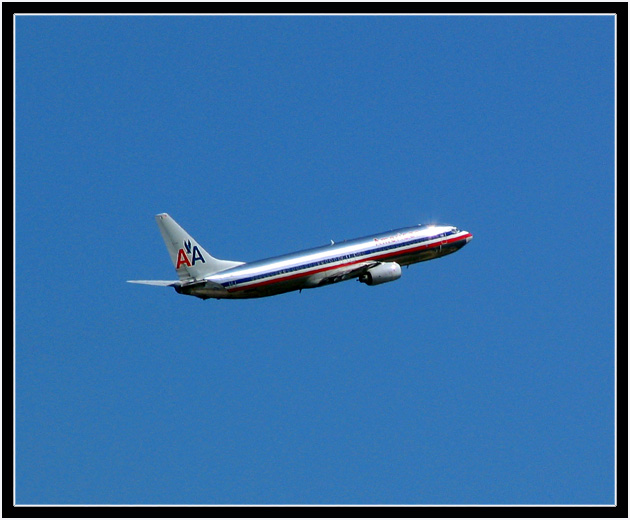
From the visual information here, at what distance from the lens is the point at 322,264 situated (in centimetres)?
11100

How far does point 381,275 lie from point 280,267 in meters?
9.76

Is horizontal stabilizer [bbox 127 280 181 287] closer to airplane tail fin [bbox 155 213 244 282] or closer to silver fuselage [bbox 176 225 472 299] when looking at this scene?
silver fuselage [bbox 176 225 472 299]

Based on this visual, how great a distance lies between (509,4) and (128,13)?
2629cm

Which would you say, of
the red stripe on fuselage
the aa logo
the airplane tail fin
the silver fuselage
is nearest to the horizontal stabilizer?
the silver fuselage

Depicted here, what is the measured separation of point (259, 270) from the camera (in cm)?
10775

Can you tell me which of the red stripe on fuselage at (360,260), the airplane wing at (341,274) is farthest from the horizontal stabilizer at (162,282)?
the airplane wing at (341,274)

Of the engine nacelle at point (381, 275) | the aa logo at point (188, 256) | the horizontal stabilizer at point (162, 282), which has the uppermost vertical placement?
the aa logo at point (188, 256)

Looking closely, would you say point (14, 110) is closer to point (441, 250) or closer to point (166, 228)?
point (166, 228)

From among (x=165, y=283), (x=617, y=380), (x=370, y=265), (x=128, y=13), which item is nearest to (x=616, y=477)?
(x=617, y=380)

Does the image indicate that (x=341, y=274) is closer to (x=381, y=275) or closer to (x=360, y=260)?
(x=360, y=260)

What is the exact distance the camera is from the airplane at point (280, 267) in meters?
107

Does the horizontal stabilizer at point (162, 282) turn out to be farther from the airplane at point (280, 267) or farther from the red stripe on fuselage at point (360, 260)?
the red stripe on fuselage at point (360, 260)

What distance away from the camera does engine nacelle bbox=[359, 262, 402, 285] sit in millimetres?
112938

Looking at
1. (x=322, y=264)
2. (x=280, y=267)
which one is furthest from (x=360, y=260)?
(x=280, y=267)
